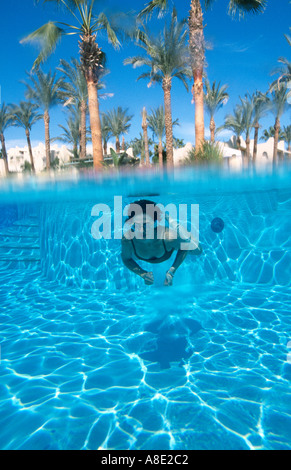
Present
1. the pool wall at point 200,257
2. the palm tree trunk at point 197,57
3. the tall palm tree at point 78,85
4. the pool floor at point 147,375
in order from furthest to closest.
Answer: the tall palm tree at point 78,85 < the palm tree trunk at point 197,57 < the pool wall at point 200,257 < the pool floor at point 147,375

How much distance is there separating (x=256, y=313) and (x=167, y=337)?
2432 millimetres

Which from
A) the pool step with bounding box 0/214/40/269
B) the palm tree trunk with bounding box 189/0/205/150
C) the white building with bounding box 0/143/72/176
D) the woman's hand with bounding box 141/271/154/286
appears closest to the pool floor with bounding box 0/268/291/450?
the woman's hand with bounding box 141/271/154/286

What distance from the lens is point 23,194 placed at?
1648 centimetres

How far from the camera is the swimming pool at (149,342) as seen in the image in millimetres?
3525

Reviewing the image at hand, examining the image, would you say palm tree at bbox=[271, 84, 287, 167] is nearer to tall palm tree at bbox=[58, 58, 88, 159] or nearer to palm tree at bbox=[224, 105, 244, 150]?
palm tree at bbox=[224, 105, 244, 150]

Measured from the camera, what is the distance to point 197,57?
15.5m

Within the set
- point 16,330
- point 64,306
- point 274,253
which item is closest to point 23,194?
point 64,306

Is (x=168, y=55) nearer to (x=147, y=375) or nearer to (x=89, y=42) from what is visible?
(x=89, y=42)

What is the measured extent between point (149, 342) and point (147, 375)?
43.3 inches

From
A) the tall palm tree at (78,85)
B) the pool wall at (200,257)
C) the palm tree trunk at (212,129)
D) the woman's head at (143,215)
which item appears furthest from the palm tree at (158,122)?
the woman's head at (143,215)

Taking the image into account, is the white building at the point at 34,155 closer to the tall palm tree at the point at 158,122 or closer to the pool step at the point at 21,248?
the tall palm tree at the point at 158,122

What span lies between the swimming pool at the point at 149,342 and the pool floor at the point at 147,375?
18 millimetres

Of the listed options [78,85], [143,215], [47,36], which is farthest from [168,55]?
[143,215]
